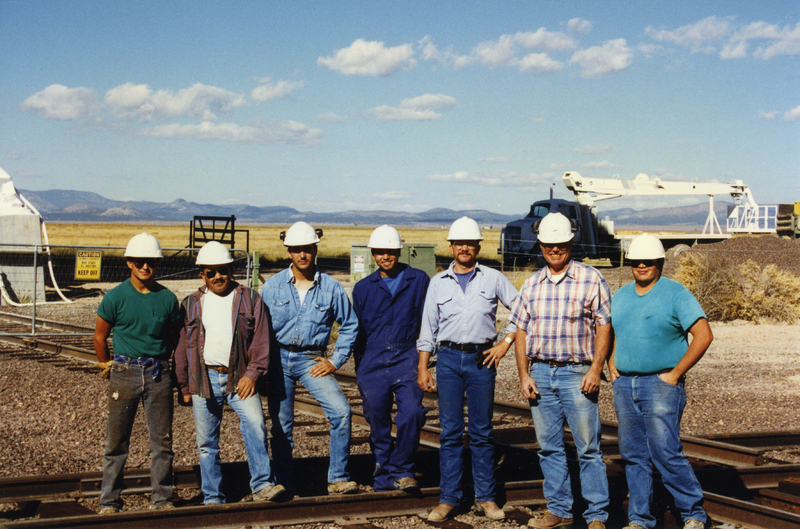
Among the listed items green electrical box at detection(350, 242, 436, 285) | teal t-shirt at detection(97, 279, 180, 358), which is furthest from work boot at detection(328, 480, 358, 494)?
green electrical box at detection(350, 242, 436, 285)

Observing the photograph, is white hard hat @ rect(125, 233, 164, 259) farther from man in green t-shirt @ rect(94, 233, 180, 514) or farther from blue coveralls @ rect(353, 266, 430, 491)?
blue coveralls @ rect(353, 266, 430, 491)

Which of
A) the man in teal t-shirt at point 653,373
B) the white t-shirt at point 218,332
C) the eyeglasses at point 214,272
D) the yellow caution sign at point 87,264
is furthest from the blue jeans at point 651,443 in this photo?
the yellow caution sign at point 87,264

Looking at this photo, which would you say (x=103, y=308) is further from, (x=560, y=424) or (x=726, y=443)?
(x=726, y=443)

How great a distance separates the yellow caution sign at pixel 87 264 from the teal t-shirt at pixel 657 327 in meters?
12.2

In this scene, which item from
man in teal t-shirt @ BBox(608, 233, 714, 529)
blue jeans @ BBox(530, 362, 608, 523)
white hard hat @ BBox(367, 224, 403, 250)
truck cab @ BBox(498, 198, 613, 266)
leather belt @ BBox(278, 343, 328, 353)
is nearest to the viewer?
man in teal t-shirt @ BBox(608, 233, 714, 529)

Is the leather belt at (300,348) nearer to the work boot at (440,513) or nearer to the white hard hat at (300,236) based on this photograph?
the white hard hat at (300,236)

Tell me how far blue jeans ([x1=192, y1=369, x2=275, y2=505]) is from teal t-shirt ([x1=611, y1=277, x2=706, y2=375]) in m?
2.53

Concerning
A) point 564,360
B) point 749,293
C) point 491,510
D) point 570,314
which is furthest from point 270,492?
Result: point 749,293

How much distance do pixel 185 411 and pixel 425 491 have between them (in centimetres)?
419

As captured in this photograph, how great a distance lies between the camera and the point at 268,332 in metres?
5.12

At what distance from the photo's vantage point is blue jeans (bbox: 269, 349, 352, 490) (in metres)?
5.30

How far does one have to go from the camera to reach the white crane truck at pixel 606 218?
28.3 m

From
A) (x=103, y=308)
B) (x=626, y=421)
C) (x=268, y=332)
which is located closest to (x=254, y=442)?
(x=268, y=332)

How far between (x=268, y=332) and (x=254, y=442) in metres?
0.77
